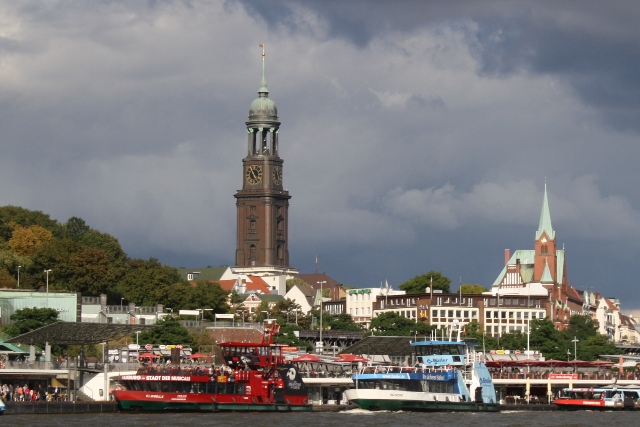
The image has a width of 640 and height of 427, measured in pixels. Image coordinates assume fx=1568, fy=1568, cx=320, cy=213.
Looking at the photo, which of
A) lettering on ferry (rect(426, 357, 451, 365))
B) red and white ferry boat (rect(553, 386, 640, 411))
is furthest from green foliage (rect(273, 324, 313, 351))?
lettering on ferry (rect(426, 357, 451, 365))

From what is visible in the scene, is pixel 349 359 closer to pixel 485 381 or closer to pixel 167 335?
pixel 485 381

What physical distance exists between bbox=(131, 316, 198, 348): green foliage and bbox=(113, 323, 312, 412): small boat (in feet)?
133

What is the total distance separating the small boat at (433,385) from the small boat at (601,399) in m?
9.99

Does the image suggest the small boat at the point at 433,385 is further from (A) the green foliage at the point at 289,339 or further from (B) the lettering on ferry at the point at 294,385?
(A) the green foliage at the point at 289,339

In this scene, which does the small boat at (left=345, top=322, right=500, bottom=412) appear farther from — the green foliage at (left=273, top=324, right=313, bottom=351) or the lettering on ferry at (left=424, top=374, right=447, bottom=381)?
the green foliage at (left=273, top=324, right=313, bottom=351)

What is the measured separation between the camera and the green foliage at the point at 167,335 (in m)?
161

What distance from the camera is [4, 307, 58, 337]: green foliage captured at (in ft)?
502

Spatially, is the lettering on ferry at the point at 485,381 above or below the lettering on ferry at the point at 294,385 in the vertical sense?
above

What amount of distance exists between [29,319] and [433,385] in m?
50.0

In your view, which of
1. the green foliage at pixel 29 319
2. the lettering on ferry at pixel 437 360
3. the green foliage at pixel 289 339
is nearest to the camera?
the lettering on ferry at pixel 437 360

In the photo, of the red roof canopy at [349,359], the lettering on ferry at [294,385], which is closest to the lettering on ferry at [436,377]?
the lettering on ferry at [294,385]

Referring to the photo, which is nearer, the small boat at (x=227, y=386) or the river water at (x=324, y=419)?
the river water at (x=324, y=419)

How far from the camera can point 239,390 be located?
381ft

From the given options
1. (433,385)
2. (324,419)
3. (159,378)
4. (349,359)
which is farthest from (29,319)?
(324,419)
